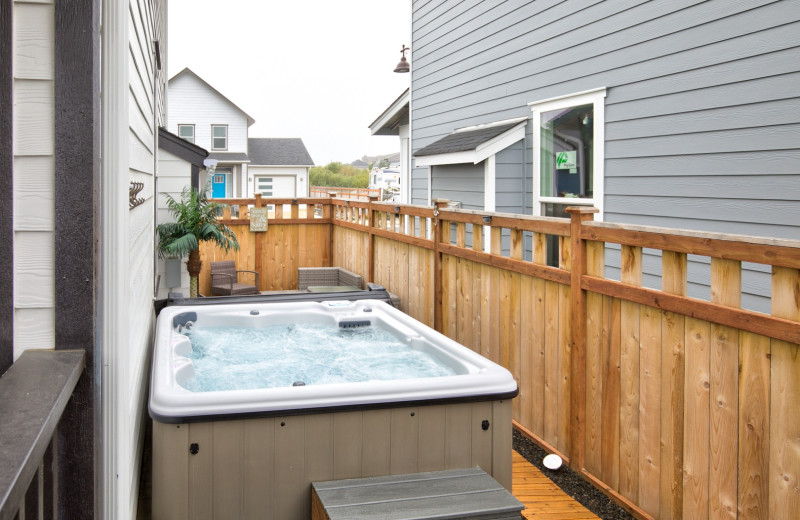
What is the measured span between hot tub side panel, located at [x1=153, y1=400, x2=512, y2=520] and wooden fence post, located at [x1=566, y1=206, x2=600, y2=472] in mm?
458

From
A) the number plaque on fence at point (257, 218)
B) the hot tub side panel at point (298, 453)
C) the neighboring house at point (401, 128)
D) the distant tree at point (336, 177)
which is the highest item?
the distant tree at point (336, 177)

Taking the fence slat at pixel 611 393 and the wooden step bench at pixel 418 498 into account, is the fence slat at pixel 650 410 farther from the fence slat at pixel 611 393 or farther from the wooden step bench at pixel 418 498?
the wooden step bench at pixel 418 498

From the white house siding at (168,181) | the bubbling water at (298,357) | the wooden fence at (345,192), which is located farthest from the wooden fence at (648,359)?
the wooden fence at (345,192)

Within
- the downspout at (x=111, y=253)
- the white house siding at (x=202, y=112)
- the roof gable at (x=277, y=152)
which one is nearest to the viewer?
the downspout at (x=111, y=253)

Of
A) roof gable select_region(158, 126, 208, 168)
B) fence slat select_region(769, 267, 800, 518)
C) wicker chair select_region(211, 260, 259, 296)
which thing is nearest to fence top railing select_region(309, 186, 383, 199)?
A: wicker chair select_region(211, 260, 259, 296)

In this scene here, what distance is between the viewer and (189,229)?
6.80 metres

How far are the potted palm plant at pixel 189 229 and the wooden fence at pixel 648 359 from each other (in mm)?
2813

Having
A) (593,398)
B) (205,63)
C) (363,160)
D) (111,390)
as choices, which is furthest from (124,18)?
(363,160)

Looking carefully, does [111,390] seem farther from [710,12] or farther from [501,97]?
[501,97]

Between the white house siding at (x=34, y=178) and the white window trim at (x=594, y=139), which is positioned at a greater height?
the white window trim at (x=594, y=139)

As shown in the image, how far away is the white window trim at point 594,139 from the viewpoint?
17.6 feet

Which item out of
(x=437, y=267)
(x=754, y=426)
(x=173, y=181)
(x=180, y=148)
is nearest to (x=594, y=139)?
(x=437, y=267)

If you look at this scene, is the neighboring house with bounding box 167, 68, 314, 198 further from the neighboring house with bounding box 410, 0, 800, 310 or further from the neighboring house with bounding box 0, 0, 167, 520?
the neighboring house with bounding box 0, 0, 167, 520

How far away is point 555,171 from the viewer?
6094 millimetres
